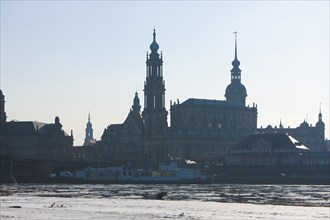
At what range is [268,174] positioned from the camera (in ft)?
623

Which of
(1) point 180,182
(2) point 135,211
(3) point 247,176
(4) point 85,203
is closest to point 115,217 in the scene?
(2) point 135,211

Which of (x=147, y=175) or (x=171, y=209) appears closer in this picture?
(x=171, y=209)

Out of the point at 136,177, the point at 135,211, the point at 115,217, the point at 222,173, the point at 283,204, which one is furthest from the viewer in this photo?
the point at 222,173

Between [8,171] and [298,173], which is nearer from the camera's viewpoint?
[8,171]

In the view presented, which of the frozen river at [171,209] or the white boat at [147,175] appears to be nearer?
the frozen river at [171,209]

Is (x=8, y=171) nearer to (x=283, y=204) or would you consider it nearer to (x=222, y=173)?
(x=222, y=173)

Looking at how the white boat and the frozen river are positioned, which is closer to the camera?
the frozen river

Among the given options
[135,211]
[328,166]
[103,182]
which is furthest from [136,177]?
[135,211]

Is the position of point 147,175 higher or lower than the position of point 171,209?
higher

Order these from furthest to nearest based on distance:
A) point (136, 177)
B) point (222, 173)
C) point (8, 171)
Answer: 1. point (222, 173)
2. point (136, 177)
3. point (8, 171)

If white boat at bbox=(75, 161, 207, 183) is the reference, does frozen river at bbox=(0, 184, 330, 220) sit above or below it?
below

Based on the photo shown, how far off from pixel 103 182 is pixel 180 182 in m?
17.0

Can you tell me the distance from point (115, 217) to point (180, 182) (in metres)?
105

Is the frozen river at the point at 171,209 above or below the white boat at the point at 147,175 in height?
below
